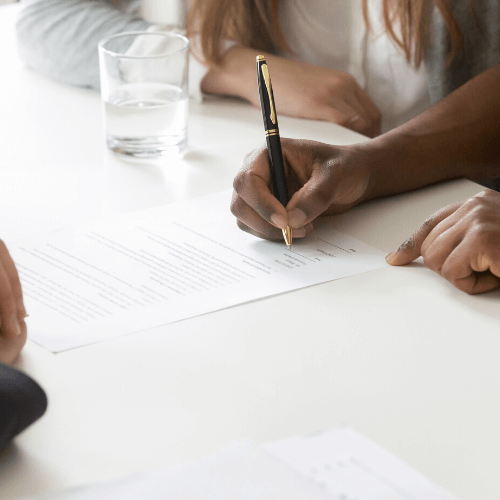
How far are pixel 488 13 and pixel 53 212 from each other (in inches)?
30.7

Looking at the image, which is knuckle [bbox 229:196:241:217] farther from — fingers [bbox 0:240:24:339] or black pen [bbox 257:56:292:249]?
fingers [bbox 0:240:24:339]

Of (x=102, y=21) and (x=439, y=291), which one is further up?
(x=102, y=21)

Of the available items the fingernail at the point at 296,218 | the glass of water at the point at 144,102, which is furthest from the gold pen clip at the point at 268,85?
the glass of water at the point at 144,102

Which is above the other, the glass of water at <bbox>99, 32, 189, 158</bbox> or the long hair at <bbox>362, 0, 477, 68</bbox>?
the long hair at <bbox>362, 0, 477, 68</bbox>

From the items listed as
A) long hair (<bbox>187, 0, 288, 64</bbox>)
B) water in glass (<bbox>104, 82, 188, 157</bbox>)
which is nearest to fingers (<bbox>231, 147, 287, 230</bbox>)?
water in glass (<bbox>104, 82, 188, 157</bbox>)

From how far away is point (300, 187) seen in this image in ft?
2.72

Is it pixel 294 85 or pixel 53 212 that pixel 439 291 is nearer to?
pixel 53 212

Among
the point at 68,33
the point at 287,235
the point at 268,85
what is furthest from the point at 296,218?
the point at 68,33

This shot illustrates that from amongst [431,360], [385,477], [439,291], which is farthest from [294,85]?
[385,477]

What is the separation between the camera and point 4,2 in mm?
2285

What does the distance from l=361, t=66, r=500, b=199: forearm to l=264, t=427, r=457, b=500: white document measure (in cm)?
44

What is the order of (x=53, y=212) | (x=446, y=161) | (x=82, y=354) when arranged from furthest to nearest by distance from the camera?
(x=446, y=161), (x=53, y=212), (x=82, y=354)

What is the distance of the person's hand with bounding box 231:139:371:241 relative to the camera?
2.45 feet

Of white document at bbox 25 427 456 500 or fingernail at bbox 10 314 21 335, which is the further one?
fingernail at bbox 10 314 21 335
